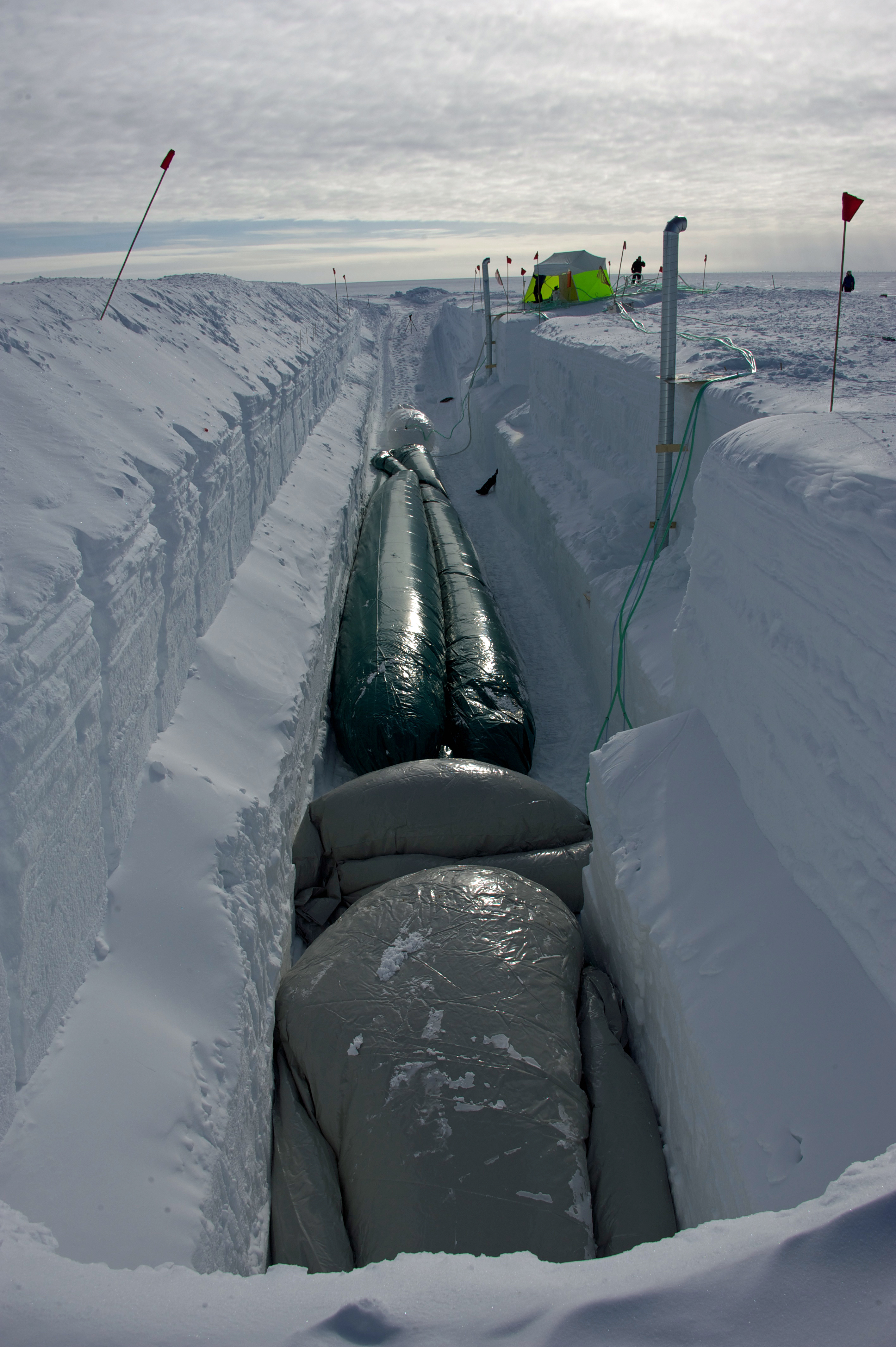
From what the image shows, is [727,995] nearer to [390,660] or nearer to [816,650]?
[816,650]

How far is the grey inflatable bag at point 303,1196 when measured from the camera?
245 cm

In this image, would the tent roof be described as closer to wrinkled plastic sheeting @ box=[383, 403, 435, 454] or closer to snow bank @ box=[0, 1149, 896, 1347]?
wrinkled plastic sheeting @ box=[383, 403, 435, 454]

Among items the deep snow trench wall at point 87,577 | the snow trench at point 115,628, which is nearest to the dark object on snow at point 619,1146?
the snow trench at point 115,628

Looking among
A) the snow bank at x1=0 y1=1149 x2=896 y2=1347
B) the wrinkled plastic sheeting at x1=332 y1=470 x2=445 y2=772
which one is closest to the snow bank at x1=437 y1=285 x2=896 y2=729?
the wrinkled plastic sheeting at x1=332 y1=470 x2=445 y2=772

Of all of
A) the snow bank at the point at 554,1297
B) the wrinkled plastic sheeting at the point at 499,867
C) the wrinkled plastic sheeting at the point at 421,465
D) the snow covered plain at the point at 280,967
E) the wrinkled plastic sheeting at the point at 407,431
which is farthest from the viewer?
the wrinkled plastic sheeting at the point at 407,431

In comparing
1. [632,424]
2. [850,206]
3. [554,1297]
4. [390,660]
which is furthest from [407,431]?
[554,1297]

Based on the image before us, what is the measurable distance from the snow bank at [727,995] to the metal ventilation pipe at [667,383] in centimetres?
274

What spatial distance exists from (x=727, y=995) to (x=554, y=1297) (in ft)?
4.29

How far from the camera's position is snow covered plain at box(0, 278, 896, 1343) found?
52.1 inches

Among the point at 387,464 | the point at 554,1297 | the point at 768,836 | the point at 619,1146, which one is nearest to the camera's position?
the point at 554,1297

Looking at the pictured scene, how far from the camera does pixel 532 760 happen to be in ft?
17.9

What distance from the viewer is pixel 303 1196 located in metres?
2.59

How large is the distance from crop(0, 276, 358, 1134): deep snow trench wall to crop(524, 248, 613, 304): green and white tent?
17441 millimetres

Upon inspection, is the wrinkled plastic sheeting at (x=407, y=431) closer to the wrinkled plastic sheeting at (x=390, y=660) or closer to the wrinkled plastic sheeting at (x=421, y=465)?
the wrinkled plastic sheeting at (x=421, y=465)
